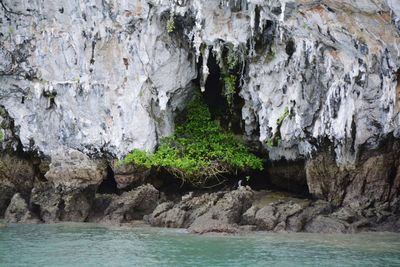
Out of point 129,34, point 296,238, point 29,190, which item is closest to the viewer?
point 296,238

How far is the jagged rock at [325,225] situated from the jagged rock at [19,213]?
26.1ft

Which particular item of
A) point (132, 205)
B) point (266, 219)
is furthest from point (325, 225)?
point (132, 205)

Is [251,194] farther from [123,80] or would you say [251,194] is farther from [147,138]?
[123,80]

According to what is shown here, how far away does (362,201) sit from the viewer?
1734cm

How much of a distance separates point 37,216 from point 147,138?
4.04 metres

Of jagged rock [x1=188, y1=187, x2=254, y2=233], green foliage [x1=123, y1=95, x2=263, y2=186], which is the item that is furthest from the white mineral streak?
jagged rock [x1=188, y1=187, x2=254, y2=233]

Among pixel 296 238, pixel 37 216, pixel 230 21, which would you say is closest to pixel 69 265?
→ pixel 296 238

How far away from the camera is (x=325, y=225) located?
1612 centimetres

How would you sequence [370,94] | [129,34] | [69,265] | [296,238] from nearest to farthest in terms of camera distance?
[69,265] → [296,238] → [370,94] → [129,34]

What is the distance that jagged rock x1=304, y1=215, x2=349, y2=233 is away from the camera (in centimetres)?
1588

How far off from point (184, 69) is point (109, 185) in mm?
4618

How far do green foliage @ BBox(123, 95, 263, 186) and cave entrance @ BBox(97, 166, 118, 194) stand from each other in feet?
4.55

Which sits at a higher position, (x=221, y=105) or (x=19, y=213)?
(x=221, y=105)

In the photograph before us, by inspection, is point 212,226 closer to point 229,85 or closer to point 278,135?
point 278,135
